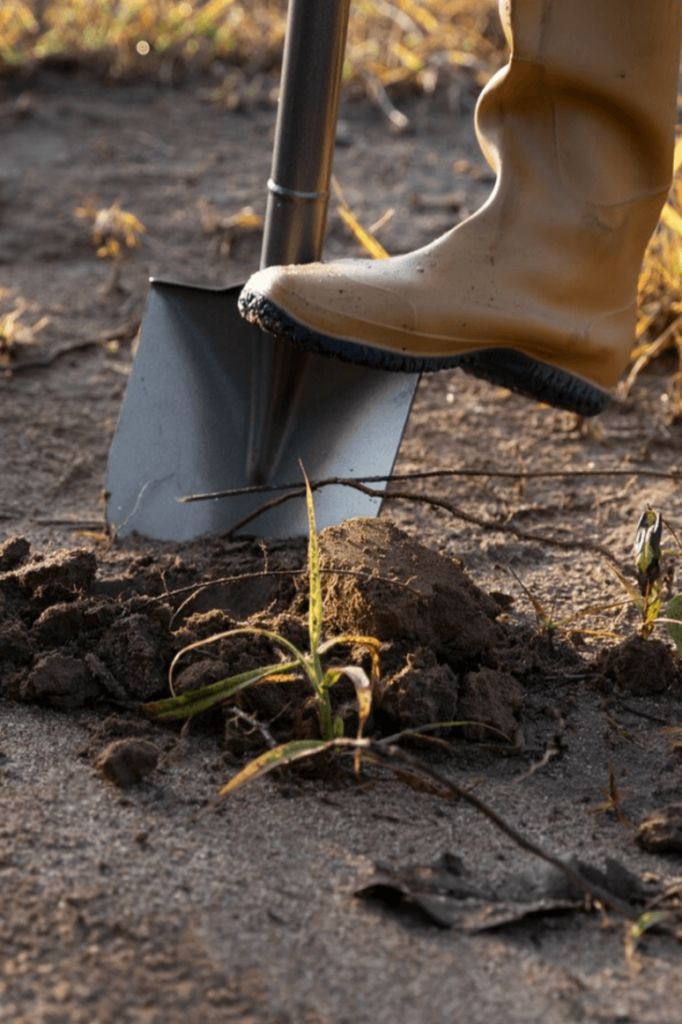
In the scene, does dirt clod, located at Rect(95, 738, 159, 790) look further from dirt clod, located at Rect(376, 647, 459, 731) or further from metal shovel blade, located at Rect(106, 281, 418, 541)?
metal shovel blade, located at Rect(106, 281, 418, 541)

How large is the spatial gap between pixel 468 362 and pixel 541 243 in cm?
21

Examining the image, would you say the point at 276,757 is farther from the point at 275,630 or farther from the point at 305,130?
the point at 305,130

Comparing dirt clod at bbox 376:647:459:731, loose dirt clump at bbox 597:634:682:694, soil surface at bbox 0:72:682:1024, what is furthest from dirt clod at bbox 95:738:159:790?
loose dirt clump at bbox 597:634:682:694

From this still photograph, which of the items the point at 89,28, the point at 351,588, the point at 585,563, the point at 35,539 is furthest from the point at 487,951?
the point at 89,28

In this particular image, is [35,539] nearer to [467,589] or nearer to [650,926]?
[467,589]

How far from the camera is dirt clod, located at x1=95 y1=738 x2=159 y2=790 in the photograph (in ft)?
4.73

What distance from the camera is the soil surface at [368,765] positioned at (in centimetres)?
118

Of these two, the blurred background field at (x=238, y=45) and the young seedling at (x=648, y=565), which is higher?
the blurred background field at (x=238, y=45)

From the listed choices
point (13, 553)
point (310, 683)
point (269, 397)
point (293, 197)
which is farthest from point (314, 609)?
point (293, 197)

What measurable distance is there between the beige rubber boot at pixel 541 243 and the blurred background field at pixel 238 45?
227cm

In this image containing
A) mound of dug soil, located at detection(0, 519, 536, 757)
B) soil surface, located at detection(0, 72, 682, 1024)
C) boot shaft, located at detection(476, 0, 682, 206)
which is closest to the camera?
soil surface, located at detection(0, 72, 682, 1024)

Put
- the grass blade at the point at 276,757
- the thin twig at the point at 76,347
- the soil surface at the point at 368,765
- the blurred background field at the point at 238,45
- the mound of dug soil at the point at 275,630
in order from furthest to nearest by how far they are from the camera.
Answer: the blurred background field at the point at 238,45 < the thin twig at the point at 76,347 < the mound of dug soil at the point at 275,630 < the grass blade at the point at 276,757 < the soil surface at the point at 368,765

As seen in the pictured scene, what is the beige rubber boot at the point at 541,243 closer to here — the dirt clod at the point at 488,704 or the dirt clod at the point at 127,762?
the dirt clod at the point at 488,704

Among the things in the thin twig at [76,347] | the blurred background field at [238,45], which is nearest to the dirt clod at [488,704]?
the thin twig at [76,347]
